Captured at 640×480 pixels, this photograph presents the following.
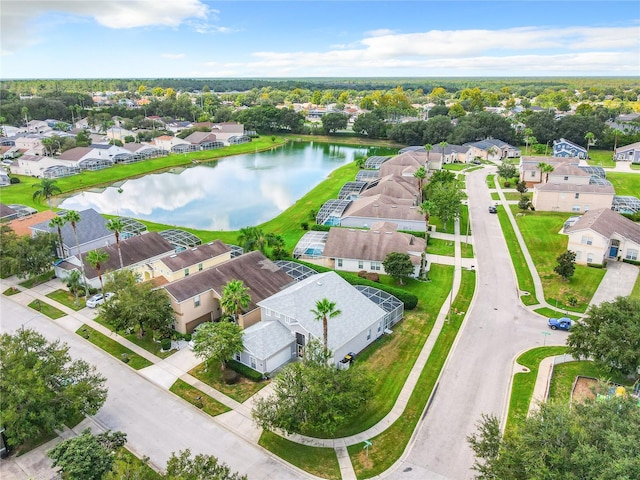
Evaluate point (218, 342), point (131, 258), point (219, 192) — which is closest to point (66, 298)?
point (131, 258)

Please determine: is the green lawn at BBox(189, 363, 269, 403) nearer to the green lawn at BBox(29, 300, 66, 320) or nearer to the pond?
the green lawn at BBox(29, 300, 66, 320)

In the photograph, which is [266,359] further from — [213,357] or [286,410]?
[286,410]

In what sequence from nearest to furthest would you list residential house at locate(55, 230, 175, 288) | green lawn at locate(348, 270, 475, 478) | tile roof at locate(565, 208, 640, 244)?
green lawn at locate(348, 270, 475, 478)
residential house at locate(55, 230, 175, 288)
tile roof at locate(565, 208, 640, 244)

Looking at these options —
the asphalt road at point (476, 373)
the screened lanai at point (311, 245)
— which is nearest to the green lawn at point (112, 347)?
the asphalt road at point (476, 373)

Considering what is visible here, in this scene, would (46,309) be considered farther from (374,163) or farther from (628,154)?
(628,154)

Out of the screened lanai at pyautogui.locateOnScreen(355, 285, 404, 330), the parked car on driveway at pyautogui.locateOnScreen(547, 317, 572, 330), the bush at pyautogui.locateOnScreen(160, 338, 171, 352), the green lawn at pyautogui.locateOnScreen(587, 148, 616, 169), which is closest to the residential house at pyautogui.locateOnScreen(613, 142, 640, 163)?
the green lawn at pyautogui.locateOnScreen(587, 148, 616, 169)

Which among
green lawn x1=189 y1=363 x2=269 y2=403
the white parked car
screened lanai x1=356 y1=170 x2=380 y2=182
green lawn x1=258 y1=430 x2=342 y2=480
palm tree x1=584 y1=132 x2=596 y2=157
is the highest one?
palm tree x1=584 y1=132 x2=596 y2=157
